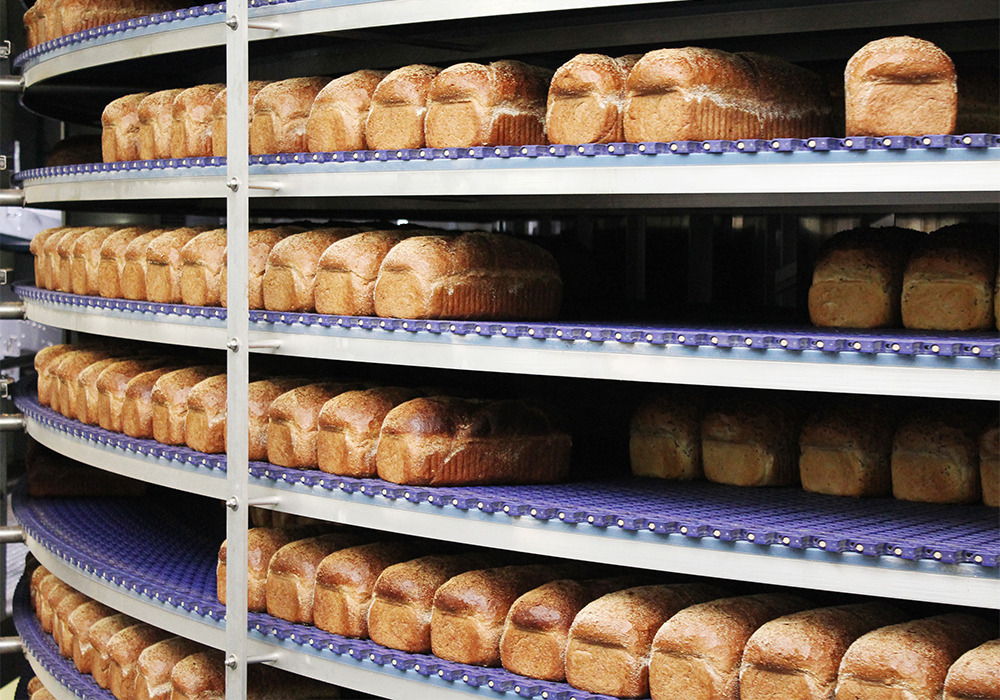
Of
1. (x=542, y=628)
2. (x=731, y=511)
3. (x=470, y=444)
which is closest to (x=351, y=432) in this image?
(x=470, y=444)

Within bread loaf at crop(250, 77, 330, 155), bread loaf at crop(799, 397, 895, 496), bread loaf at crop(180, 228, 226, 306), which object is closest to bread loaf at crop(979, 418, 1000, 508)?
bread loaf at crop(799, 397, 895, 496)

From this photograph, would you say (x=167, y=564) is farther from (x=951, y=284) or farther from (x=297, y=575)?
(x=951, y=284)

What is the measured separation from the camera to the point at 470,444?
8.72 ft

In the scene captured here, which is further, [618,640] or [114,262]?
[114,262]

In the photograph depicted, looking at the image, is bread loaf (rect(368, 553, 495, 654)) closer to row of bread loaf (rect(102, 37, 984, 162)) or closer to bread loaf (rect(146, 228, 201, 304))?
row of bread loaf (rect(102, 37, 984, 162))

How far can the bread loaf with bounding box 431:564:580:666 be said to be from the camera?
2.49 metres

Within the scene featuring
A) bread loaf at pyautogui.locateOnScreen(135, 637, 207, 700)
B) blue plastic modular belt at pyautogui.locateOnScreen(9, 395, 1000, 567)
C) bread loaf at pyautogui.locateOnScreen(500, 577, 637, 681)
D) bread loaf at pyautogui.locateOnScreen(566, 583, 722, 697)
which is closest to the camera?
blue plastic modular belt at pyautogui.locateOnScreen(9, 395, 1000, 567)

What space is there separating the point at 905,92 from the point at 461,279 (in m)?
1.04

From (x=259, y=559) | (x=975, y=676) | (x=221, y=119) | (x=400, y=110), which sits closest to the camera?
(x=975, y=676)

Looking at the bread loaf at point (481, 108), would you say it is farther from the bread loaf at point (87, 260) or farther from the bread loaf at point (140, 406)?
the bread loaf at point (87, 260)

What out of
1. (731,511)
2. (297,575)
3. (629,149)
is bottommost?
(297,575)

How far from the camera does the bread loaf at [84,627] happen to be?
11.6 feet

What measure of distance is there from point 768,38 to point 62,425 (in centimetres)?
246

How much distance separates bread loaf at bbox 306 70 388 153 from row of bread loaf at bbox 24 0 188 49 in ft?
4.40
